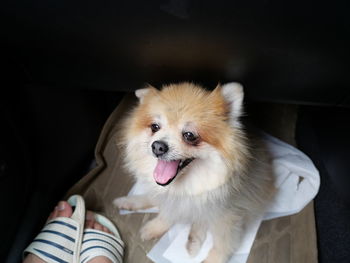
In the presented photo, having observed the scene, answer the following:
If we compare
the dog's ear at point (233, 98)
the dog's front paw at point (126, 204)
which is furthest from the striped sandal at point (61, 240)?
the dog's ear at point (233, 98)

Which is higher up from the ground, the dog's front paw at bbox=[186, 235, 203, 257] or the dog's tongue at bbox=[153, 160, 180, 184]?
the dog's tongue at bbox=[153, 160, 180, 184]

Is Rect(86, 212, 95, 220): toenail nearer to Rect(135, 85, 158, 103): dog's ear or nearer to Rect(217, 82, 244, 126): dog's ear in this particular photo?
Rect(135, 85, 158, 103): dog's ear

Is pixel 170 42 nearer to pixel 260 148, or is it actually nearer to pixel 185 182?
pixel 185 182

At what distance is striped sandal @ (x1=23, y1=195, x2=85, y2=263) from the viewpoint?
106cm

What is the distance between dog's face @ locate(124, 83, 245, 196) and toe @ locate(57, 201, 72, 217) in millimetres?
475

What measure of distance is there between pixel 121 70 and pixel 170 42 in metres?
0.22

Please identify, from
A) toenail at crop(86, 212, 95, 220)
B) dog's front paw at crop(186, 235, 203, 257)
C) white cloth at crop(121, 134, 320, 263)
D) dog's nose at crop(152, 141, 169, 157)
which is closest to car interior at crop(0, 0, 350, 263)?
white cloth at crop(121, 134, 320, 263)

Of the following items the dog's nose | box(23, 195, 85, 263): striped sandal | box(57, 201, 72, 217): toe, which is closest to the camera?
the dog's nose

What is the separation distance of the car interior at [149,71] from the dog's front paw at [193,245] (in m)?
0.46

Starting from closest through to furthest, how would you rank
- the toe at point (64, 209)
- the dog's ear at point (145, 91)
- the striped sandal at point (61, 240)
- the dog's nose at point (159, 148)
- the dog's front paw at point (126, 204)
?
the dog's nose at point (159, 148) → the dog's ear at point (145, 91) → the striped sandal at point (61, 240) → the toe at point (64, 209) → the dog's front paw at point (126, 204)

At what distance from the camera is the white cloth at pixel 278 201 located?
3.85 feet

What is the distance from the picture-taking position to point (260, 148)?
3.69ft

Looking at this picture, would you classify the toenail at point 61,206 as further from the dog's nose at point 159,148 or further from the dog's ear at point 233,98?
the dog's ear at point 233,98

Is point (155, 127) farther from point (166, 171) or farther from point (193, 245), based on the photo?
point (193, 245)
